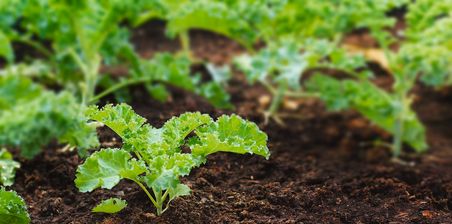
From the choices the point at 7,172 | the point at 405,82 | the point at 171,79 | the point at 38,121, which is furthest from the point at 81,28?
the point at 38,121

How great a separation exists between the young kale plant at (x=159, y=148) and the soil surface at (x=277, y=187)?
0.79 feet

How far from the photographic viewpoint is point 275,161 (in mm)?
3678

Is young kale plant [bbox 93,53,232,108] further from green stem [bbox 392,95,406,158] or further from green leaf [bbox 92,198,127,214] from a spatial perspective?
green leaf [bbox 92,198,127,214]

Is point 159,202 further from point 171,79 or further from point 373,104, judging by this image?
point 373,104

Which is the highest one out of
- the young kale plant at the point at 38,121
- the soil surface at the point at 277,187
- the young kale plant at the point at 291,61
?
the young kale plant at the point at 291,61

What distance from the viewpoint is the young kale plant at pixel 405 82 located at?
443 cm

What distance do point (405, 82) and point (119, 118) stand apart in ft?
Result: 8.48

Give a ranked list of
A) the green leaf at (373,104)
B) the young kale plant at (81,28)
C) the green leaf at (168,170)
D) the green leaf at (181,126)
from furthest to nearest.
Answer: the green leaf at (373,104)
the young kale plant at (81,28)
the green leaf at (181,126)
the green leaf at (168,170)

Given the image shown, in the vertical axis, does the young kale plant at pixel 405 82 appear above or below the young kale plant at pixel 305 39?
below

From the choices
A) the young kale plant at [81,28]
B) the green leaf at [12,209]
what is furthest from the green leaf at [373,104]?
the green leaf at [12,209]

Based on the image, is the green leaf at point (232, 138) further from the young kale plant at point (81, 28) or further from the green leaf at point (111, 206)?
the young kale plant at point (81, 28)

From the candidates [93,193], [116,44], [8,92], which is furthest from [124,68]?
[93,193]

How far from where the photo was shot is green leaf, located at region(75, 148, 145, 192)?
270 centimetres

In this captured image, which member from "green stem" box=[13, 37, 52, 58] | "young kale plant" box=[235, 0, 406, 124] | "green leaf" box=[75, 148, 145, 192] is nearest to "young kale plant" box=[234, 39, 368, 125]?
"young kale plant" box=[235, 0, 406, 124]
